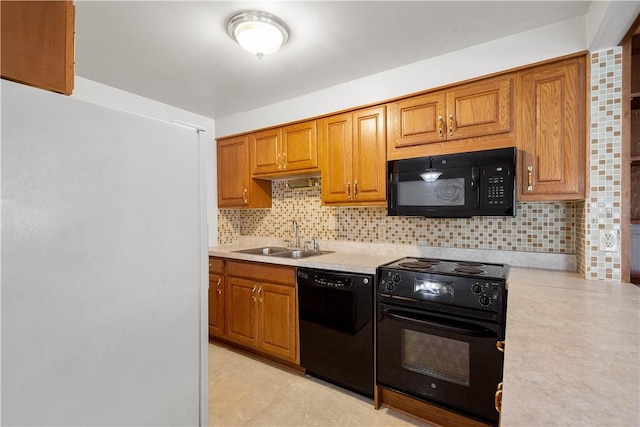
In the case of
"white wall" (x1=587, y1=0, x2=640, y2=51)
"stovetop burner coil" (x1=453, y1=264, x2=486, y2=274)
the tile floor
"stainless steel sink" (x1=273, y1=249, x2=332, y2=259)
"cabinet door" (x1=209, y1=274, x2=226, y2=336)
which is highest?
"white wall" (x1=587, y1=0, x2=640, y2=51)

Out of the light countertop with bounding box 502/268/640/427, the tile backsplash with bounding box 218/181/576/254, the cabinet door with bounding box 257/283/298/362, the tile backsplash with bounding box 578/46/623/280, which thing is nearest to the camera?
the light countertop with bounding box 502/268/640/427

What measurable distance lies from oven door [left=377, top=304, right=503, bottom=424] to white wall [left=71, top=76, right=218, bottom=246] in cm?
219

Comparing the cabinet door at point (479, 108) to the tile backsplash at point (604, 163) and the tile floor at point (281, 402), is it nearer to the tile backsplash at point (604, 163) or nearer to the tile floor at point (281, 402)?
the tile backsplash at point (604, 163)

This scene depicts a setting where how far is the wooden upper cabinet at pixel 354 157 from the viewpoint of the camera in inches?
91.4

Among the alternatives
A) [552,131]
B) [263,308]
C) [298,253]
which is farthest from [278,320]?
[552,131]

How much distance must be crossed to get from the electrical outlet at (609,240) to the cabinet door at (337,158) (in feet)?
5.00

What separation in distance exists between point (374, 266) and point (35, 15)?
1.88 m

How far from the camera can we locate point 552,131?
1.73m

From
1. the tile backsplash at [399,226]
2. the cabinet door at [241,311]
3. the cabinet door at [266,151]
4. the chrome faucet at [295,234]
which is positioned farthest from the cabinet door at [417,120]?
the cabinet door at [241,311]

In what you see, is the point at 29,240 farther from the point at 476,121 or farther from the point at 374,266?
the point at 476,121

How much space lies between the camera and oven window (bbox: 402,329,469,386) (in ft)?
5.66

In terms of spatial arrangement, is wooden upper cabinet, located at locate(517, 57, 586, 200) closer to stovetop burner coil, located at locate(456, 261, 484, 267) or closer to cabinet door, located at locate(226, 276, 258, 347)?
stovetop burner coil, located at locate(456, 261, 484, 267)

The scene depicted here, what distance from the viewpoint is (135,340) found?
36.1 inches

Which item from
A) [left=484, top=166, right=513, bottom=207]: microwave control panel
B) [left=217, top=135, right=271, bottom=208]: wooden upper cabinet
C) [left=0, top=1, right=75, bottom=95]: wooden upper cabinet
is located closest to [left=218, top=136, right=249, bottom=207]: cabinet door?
[left=217, top=135, right=271, bottom=208]: wooden upper cabinet
